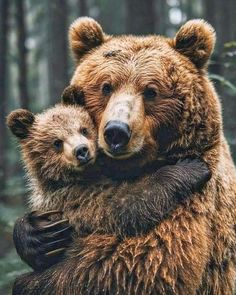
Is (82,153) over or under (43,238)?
over

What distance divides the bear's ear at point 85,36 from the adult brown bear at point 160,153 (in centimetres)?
Result: 22

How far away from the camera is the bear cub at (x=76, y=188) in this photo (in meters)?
4.64

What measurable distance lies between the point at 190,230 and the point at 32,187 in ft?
5.42

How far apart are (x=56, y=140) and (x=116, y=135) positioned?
1027mm

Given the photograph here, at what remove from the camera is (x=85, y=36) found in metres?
5.47

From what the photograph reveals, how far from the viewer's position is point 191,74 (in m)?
4.99

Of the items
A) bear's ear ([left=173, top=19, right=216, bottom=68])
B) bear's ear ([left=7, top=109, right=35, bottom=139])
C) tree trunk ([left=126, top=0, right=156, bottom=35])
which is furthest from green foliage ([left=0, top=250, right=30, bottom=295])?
tree trunk ([left=126, top=0, right=156, bottom=35])

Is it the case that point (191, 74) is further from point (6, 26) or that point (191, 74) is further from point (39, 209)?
point (6, 26)

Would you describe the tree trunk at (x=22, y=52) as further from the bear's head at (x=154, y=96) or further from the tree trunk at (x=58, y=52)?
the bear's head at (x=154, y=96)

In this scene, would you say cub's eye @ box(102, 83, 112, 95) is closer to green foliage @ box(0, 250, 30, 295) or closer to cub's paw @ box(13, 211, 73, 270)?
cub's paw @ box(13, 211, 73, 270)

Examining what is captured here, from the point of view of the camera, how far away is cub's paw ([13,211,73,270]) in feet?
16.0

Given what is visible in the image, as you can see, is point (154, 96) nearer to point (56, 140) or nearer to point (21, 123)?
point (56, 140)

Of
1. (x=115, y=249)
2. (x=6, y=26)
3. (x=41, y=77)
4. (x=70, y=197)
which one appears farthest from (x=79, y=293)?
(x=41, y=77)

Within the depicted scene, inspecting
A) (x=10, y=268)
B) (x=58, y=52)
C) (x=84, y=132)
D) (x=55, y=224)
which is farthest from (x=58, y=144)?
(x=58, y=52)
